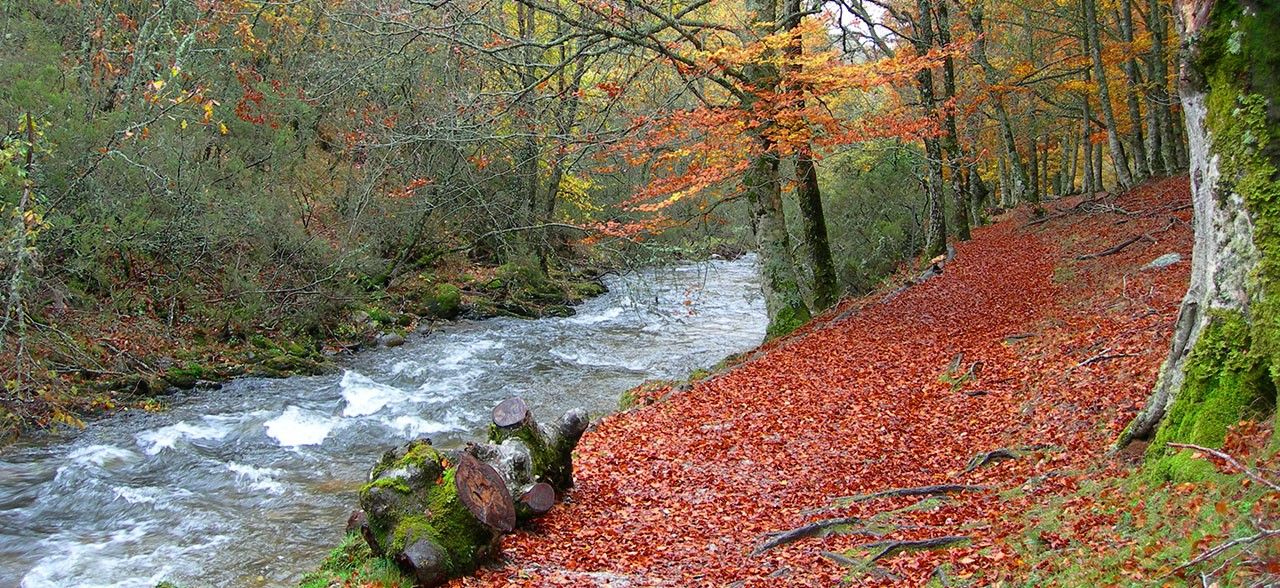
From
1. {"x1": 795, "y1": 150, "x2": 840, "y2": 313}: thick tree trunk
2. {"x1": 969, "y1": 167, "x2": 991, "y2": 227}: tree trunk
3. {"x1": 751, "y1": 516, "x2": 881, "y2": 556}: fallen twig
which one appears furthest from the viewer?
{"x1": 969, "y1": 167, "x2": 991, "y2": 227}: tree trunk

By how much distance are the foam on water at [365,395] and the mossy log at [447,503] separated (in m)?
6.75

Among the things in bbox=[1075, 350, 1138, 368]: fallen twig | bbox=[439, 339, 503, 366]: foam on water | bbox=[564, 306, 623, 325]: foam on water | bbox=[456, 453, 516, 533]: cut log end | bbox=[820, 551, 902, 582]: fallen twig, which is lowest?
bbox=[820, 551, 902, 582]: fallen twig

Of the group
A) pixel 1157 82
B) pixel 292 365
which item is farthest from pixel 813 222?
pixel 292 365

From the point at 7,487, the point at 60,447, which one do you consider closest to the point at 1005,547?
the point at 7,487

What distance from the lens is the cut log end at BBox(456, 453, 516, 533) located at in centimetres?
652

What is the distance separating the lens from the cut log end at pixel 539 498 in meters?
7.20

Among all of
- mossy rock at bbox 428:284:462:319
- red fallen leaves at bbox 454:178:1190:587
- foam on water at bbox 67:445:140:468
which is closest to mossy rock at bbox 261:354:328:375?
foam on water at bbox 67:445:140:468

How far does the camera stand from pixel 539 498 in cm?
727

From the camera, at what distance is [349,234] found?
64.8ft

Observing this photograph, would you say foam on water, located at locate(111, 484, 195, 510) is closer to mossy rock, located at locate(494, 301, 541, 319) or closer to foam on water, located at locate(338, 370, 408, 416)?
foam on water, located at locate(338, 370, 408, 416)

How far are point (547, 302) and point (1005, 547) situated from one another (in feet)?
65.7

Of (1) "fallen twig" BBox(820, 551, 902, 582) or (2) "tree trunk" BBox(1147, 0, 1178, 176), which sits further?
(2) "tree trunk" BBox(1147, 0, 1178, 176)

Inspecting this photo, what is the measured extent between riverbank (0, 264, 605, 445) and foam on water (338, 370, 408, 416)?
4.67 feet

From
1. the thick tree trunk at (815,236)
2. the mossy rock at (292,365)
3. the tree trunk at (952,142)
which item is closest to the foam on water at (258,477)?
the mossy rock at (292,365)
